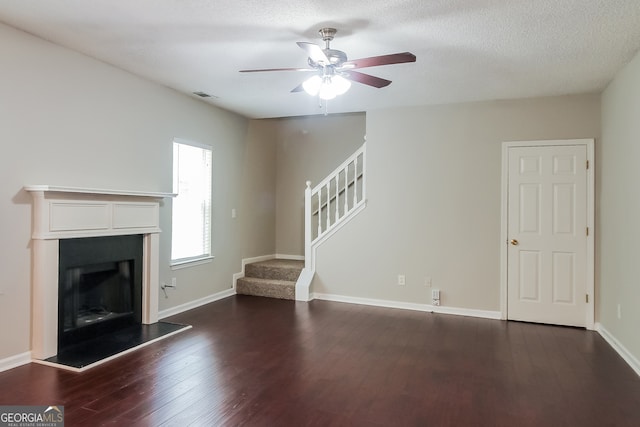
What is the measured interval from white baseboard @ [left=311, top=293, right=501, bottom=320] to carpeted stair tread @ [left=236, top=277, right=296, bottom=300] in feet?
1.18

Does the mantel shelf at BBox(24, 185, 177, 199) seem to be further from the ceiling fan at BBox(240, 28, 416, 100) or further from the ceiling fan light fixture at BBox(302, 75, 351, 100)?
the ceiling fan light fixture at BBox(302, 75, 351, 100)

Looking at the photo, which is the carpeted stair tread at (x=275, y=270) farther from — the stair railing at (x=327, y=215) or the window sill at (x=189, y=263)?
the window sill at (x=189, y=263)

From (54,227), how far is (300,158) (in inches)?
165

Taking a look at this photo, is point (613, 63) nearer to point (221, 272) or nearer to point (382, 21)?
point (382, 21)

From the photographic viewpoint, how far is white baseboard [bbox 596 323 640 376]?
3.17 meters

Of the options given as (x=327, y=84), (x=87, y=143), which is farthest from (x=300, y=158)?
(x=327, y=84)

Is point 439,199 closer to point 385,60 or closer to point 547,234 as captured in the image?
point 547,234

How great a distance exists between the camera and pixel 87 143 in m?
3.61

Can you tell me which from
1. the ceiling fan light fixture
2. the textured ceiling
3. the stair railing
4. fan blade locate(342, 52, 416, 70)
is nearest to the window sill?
the stair railing

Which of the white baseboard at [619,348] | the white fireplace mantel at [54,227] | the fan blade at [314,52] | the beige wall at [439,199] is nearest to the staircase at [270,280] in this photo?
the beige wall at [439,199]

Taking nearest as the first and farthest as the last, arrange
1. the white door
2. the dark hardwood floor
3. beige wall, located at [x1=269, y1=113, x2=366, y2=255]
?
the dark hardwood floor
the white door
beige wall, located at [x1=269, y1=113, x2=366, y2=255]

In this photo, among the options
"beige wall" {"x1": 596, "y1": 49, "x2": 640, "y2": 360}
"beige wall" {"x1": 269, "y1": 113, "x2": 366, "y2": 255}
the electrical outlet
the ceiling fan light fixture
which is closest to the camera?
the ceiling fan light fixture

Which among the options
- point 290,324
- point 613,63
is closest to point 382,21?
point 613,63

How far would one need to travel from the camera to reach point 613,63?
11.3 ft
